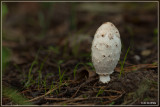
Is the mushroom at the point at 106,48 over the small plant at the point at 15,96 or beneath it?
over

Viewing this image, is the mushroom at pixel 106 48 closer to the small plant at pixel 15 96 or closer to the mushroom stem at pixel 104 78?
the mushroom stem at pixel 104 78

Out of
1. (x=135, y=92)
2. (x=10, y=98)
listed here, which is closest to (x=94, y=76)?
(x=135, y=92)

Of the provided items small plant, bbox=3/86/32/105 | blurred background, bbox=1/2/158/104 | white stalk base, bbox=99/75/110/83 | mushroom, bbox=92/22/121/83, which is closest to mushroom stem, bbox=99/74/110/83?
white stalk base, bbox=99/75/110/83

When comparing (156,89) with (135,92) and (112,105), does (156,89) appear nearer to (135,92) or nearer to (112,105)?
(135,92)

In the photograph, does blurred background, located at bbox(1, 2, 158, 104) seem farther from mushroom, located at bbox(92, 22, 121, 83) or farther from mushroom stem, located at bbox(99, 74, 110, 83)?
mushroom, located at bbox(92, 22, 121, 83)

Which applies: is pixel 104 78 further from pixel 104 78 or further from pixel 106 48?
pixel 106 48

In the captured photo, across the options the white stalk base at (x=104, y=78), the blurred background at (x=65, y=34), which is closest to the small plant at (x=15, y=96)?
the blurred background at (x=65, y=34)

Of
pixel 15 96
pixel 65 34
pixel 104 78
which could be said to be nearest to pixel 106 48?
pixel 104 78

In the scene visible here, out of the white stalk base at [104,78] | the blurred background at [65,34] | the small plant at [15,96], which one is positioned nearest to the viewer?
the small plant at [15,96]
